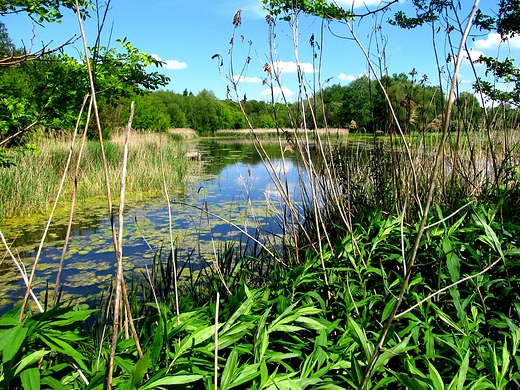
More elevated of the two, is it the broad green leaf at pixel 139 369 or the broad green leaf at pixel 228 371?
the broad green leaf at pixel 139 369

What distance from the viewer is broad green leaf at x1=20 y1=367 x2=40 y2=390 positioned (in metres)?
0.71

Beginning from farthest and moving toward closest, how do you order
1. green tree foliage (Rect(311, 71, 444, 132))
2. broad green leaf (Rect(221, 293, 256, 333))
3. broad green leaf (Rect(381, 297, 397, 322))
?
green tree foliage (Rect(311, 71, 444, 132)) → broad green leaf (Rect(381, 297, 397, 322)) → broad green leaf (Rect(221, 293, 256, 333))

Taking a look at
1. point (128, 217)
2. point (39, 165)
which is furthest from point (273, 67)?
point (39, 165)

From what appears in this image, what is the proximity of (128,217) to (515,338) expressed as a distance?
5.81m

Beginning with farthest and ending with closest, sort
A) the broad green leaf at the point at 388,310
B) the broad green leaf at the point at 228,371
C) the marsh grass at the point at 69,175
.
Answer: the marsh grass at the point at 69,175 → the broad green leaf at the point at 388,310 → the broad green leaf at the point at 228,371

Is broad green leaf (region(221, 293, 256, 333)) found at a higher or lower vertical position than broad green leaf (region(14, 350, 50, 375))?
lower

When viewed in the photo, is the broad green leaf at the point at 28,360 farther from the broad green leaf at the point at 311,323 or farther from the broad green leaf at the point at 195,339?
the broad green leaf at the point at 311,323

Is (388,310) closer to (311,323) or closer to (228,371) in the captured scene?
(311,323)

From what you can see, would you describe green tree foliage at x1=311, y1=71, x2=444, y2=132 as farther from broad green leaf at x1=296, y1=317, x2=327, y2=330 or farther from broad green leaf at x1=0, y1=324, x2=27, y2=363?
broad green leaf at x1=0, y1=324, x2=27, y2=363

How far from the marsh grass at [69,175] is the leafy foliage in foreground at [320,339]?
253 centimetres

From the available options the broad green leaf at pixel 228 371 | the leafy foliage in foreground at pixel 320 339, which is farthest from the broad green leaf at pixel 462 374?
the broad green leaf at pixel 228 371

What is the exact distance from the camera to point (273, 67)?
5.83 feet

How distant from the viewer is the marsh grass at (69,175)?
234 inches

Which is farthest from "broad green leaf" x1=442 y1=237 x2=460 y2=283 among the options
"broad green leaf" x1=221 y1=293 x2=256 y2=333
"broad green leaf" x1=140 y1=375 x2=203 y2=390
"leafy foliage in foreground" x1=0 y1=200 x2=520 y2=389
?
"broad green leaf" x1=140 y1=375 x2=203 y2=390
